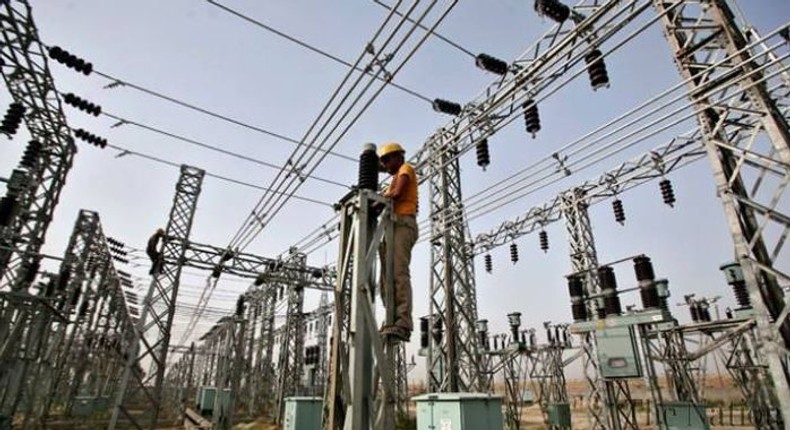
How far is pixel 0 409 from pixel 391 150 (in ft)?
50.4

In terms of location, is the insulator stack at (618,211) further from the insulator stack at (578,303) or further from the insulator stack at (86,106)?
the insulator stack at (86,106)

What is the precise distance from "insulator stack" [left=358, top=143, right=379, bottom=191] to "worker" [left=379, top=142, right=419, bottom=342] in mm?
217

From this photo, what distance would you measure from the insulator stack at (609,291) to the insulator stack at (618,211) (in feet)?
12.5

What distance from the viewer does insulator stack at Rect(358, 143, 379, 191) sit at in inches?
163

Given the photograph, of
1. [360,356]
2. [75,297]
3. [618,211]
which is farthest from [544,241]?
[75,297]

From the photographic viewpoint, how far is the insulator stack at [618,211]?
14.9 meters

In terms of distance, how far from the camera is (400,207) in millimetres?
4074

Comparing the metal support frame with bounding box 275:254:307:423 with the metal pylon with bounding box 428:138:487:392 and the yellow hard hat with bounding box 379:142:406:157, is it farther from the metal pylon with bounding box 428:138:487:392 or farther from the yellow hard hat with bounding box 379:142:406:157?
the yellow hard hat with bounding box 379:142:406:157

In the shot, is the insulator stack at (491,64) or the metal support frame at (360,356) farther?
the insulator stack at (491,64)

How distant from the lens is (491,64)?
8117mm

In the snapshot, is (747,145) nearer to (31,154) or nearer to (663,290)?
(663,290)

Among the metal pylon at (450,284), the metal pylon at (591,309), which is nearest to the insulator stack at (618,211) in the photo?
the metal pylon at (591,309)

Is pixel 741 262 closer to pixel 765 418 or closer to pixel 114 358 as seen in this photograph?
pixel 765 418

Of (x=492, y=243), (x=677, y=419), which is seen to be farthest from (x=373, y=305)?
(x=492, y=243)
